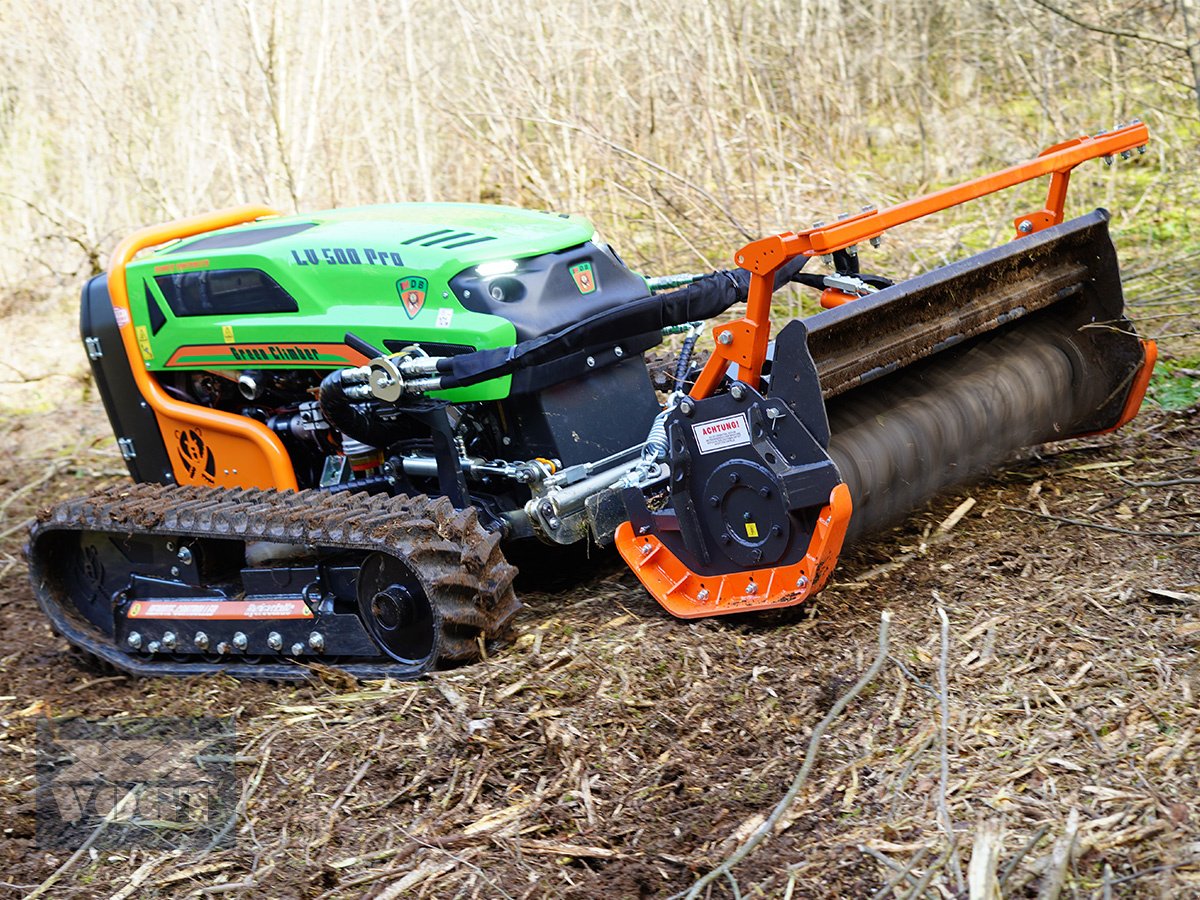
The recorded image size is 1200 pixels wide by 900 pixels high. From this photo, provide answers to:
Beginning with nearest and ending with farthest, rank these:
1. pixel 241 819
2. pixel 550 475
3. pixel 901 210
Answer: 1. pixel 241 819
2. pixel 901 210
3. pixel 550 475

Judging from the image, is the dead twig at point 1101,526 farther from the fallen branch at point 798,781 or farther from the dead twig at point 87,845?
the dead twig at point 87,845

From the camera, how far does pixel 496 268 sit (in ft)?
15.6

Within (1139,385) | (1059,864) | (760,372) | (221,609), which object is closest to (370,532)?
(221,609)

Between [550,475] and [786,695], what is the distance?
3.99 ft

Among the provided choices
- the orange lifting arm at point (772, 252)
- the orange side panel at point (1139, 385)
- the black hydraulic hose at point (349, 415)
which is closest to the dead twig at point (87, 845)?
the black hydraulic hose at point (349, 415)

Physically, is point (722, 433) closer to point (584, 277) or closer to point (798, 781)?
point (584, 277)

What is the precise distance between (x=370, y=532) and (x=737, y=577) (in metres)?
1.20

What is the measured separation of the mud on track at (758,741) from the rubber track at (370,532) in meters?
0.13

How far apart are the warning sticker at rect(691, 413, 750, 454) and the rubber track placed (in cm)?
Answer: 75

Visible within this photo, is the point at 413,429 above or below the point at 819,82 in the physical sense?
below

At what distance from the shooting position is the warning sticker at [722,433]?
423 centimetres

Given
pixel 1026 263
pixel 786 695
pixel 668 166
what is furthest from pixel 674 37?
pixel 786 695

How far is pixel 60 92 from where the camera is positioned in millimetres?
10328

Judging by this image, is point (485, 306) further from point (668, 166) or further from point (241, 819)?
point (668, 166)
